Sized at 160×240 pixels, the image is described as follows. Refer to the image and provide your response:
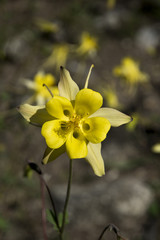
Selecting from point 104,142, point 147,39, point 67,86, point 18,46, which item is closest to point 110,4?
point 147,39

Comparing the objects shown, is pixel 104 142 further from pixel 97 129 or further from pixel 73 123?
pixel 97 129

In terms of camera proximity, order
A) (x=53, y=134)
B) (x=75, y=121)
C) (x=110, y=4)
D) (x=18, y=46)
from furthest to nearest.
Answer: (x=110, y=4) → (x=18, y=46) → (x=75, y=121) → (x=53, y=134)

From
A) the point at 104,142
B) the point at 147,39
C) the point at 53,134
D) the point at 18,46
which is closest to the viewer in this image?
the point at 53,134

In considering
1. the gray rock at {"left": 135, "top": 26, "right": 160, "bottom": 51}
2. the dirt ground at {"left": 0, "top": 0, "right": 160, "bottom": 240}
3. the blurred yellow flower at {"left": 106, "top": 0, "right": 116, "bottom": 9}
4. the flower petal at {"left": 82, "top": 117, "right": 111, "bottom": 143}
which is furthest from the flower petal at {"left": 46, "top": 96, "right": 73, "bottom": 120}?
the blurred yellow flower at {"left": 106, "top": 0, "right": 116, "bottom": 9}

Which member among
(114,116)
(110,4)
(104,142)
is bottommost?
(104,142)

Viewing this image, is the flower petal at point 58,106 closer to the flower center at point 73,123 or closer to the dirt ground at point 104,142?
the flower center at point 73,123

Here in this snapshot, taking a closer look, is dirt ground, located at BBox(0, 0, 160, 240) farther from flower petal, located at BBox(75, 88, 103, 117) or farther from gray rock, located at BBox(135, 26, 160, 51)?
flower petal, located at BBox(75, 88, 103, 117)
